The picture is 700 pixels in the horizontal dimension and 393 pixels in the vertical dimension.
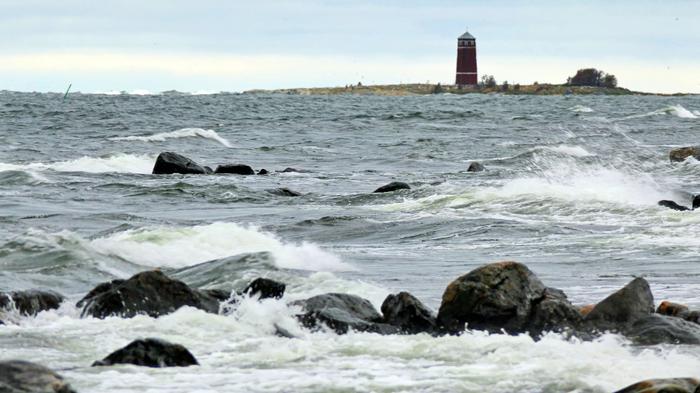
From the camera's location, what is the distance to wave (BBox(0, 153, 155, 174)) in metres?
Result: 29.6

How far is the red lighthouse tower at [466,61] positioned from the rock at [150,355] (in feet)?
472

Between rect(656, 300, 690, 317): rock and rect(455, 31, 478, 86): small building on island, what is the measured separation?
142 metres

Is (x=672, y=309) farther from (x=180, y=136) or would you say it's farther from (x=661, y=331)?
(x=180, y=136)

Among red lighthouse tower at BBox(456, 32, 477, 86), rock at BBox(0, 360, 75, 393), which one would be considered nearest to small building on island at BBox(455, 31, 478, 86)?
red lighthouse tower at BBox(456, 32, 477, 86)

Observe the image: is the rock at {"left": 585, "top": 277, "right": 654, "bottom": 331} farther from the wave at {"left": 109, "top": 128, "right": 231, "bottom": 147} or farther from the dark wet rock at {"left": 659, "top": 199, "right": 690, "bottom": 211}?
the wave at {"left": 109, "top": 128, "right": 231, "bottom": 147}

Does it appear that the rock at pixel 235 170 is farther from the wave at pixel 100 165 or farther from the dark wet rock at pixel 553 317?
the dark wet rock at pixel 553 317

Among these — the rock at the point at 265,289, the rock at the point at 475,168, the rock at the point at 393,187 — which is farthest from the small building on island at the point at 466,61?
the rock at the point at 265,289

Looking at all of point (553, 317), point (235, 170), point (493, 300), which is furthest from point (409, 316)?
point (235, 170)

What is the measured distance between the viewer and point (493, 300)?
32.5 ft

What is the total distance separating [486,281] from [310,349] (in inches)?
63.5

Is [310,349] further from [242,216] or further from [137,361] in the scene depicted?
[242,216]

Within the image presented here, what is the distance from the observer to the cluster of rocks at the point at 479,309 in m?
9.70

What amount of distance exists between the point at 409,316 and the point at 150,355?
2.32 metres

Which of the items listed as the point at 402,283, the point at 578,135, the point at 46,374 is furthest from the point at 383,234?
the point at 578,135
